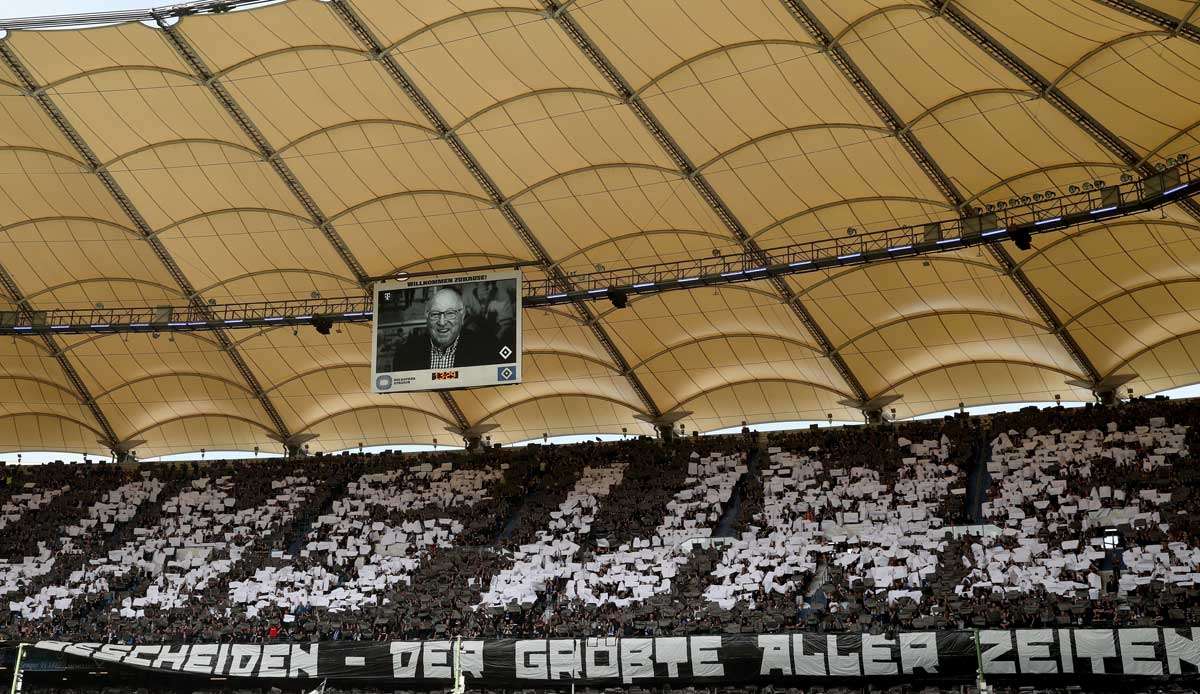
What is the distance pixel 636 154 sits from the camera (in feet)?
127

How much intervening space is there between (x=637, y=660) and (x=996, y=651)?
35.9ft

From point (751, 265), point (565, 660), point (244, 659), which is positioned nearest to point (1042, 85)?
point (751, 265)

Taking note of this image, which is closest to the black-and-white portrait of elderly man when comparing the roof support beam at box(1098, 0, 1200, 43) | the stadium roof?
the stadium roof

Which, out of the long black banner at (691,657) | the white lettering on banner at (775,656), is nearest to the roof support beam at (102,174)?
the long black banner at (691,657)

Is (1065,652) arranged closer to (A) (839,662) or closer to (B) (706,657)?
(A) (839,662)

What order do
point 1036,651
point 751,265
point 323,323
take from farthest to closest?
point 323,323 → point 751,265 → point 1036,651

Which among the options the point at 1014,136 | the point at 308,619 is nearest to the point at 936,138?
the point at 1014,136

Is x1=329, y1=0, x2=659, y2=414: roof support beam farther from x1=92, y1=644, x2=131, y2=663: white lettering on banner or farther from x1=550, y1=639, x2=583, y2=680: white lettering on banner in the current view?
x1=92, y1=644, x2=131, y2=663: white lettering on banner

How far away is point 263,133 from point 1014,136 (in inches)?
965

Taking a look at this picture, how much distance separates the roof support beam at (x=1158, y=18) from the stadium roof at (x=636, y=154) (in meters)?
0.08

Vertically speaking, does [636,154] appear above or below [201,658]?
above

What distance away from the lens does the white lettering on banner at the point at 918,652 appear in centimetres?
3347

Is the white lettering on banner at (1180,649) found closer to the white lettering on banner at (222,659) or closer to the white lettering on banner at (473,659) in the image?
the white lettering on banner at (473,659)

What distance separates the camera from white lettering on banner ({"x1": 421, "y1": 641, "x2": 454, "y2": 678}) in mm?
37812
